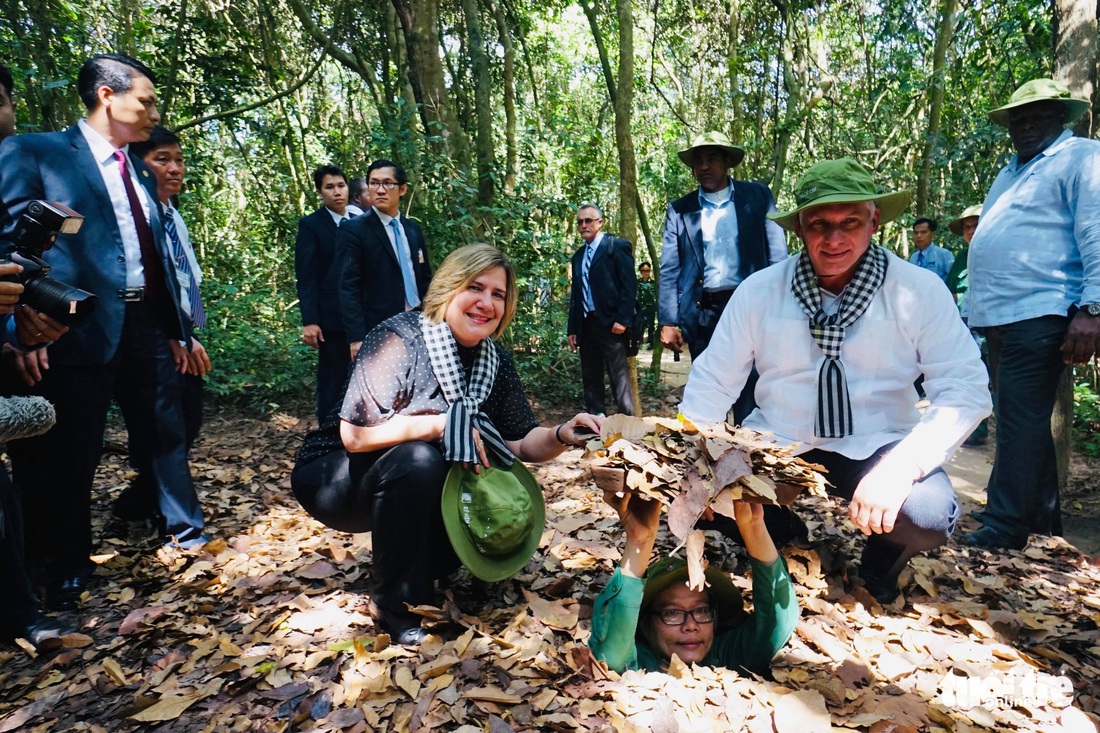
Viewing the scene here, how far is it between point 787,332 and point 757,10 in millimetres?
12766

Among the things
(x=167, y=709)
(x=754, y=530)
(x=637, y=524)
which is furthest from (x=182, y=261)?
(x=754, y=530)

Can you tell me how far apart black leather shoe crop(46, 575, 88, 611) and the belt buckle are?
135 cm

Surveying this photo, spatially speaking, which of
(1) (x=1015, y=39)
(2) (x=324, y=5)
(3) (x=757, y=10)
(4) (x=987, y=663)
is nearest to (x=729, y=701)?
(4) (x=987, y=663)

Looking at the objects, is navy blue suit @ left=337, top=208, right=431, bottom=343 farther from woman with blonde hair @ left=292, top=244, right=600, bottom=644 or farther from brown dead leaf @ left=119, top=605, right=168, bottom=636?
brown dead leaf @ left=119, top=605, right=168, bottom=636

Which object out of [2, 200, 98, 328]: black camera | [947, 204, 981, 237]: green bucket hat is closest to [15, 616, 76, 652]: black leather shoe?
[2, 200, 98, 328]: black camera

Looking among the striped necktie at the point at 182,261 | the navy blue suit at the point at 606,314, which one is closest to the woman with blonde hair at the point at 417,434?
the striped necktie at the point at 182,261

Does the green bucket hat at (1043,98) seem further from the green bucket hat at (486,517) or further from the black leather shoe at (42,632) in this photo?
the black leather shoe at (42,632)

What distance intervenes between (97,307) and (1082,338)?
4794 millimetres

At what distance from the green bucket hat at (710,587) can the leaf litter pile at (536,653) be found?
26 centimetres

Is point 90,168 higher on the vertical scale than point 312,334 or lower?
higher

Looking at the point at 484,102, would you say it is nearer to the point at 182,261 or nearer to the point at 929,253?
the point at 182,261

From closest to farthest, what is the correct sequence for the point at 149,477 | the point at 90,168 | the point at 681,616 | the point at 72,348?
the point at 681,616 → the point at 72,348 → the point at 90,168 → the point at 149,477

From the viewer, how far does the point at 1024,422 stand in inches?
144

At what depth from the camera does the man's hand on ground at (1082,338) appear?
132 inches
